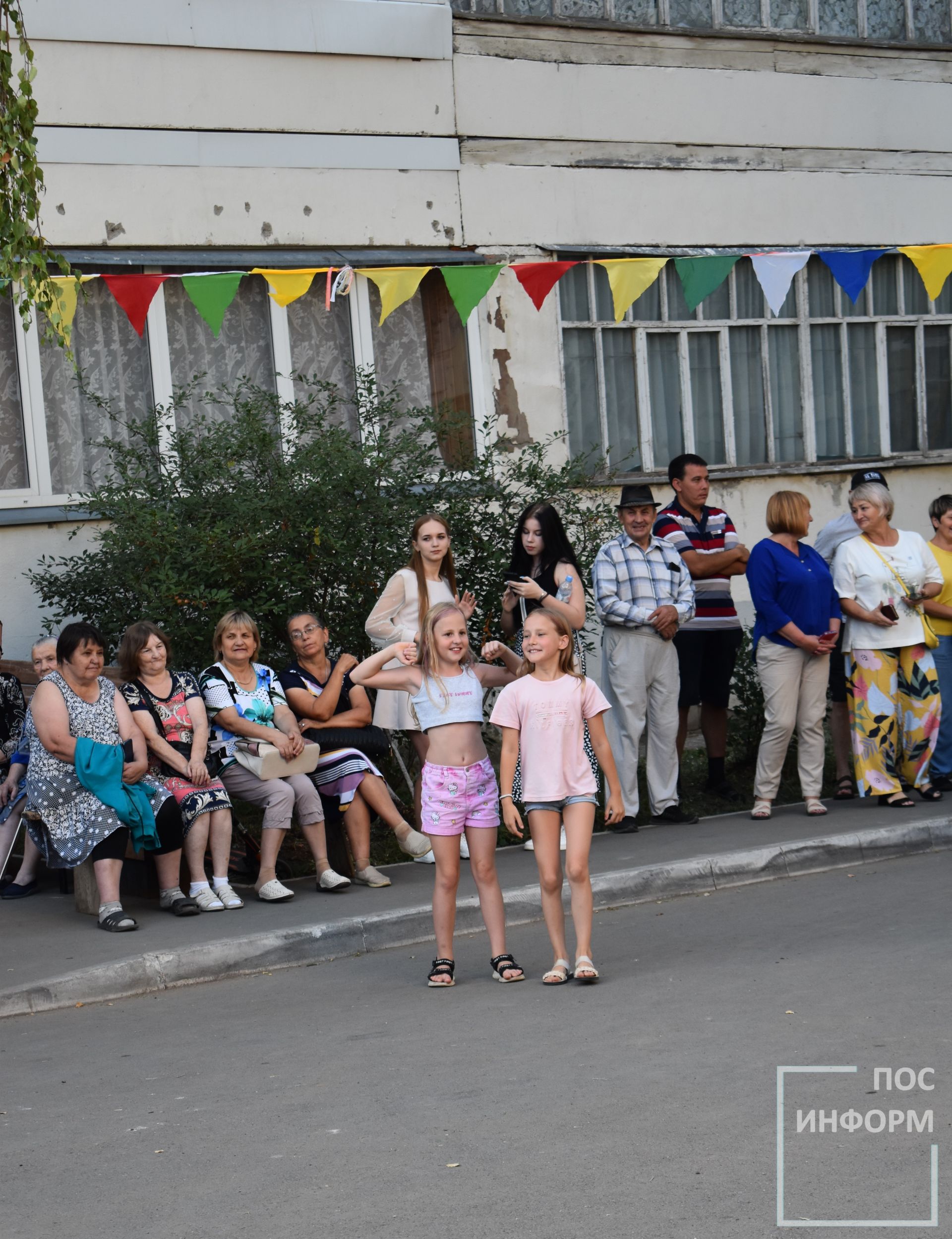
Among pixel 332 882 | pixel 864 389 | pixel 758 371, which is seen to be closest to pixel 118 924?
pixel 332 882

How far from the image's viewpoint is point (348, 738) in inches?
349

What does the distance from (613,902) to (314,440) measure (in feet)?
11.9

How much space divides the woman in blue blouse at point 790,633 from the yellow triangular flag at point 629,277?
9.98 ft

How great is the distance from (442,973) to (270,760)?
2.08m

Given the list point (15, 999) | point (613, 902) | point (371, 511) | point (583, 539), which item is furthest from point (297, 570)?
point (15, 999)

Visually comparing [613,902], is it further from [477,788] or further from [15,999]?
[15,999]

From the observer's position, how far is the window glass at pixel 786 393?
14.5m

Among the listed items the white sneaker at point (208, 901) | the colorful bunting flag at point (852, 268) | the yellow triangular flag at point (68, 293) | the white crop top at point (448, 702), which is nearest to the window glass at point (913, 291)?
the colorful bunting flag at point (852, 268)

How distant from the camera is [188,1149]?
4750 mm

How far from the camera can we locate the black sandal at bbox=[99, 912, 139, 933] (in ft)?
25.1

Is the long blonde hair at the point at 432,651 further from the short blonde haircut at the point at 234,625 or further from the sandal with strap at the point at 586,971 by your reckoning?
the short blonde haircut at the point at 234,625

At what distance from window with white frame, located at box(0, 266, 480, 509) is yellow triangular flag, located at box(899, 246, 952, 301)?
3586mm

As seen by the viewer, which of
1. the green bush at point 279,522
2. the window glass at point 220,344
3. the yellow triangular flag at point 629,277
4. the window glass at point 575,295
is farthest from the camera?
the window glass at point 575,295

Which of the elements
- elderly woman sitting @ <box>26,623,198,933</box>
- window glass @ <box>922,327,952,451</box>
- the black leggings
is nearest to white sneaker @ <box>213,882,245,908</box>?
elderly woman sitting @ <box>26,623,198,933</box>
